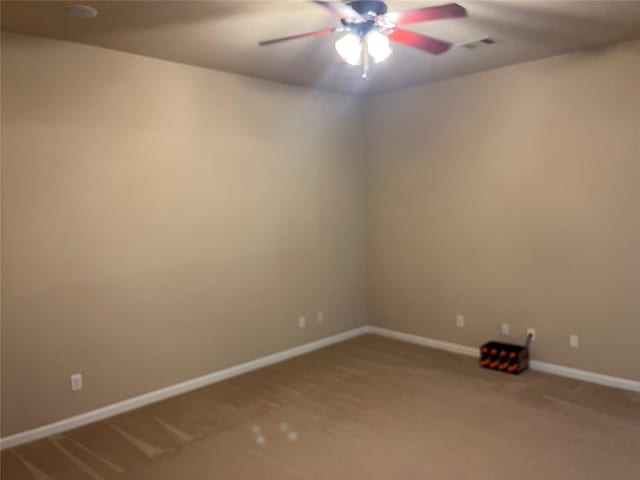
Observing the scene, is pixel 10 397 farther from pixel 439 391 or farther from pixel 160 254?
pixel 439 391

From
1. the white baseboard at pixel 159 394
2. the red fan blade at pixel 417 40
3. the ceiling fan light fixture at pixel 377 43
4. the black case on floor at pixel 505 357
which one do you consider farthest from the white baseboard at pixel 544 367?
the ceiling fan light fixture at pixel 377 43

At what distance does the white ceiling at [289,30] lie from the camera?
3.04 m

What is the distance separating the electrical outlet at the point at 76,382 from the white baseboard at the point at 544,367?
3.18 metres

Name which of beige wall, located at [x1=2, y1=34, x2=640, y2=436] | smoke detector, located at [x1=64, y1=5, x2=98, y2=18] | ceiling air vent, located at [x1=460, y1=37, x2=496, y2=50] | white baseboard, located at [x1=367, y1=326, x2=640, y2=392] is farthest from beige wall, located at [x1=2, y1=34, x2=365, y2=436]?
ceiling air vent, located at [x1=460, y1=37, x2=496, y2=50]

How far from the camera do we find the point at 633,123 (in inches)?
157

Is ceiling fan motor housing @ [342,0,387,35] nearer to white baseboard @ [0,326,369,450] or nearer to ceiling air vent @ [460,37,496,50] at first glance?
ceiling air vent @ [460,37,496,50]

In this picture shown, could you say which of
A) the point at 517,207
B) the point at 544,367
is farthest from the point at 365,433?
the point at 517,207

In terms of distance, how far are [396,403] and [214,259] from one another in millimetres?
1946

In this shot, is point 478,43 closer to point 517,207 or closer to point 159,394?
point 517,207

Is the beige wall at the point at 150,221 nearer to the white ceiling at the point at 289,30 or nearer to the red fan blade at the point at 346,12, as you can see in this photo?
the white ceiling at the point at 289,30

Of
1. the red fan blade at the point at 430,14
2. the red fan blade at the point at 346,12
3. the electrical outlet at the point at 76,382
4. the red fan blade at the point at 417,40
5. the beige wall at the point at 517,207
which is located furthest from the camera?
the beige wall at the point at 517,207

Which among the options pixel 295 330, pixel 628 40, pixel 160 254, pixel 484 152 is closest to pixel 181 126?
pixel 160 254

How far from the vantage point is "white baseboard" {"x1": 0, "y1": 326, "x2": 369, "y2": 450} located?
143 inches

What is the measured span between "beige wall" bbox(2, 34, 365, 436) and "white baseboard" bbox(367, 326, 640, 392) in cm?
72
